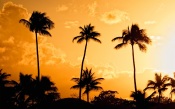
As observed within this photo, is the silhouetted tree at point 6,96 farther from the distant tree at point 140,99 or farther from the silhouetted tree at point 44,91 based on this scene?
the distant tree at point 140,99

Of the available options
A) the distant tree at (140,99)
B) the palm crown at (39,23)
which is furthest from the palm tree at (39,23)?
the distant tree at (140,99)

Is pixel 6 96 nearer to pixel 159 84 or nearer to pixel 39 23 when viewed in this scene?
pixel 39 23

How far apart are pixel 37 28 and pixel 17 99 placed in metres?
15.3

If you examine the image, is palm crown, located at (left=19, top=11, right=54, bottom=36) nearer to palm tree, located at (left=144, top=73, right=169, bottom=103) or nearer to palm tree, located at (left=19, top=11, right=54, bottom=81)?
palm tree, located at (left=19, top=11, right=54, bottom=81)

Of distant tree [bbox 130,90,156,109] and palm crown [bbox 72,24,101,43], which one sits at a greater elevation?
palm crown [bbox 72,24,101,43]

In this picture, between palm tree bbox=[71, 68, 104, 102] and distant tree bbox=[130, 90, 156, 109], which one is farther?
palm tree bbox=[71, 68, 104, 102]

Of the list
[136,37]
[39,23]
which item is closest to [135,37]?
[136,37]

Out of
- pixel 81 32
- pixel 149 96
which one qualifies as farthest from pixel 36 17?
pixel 149 96

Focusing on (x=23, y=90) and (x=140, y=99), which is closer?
(x=140, y=99)

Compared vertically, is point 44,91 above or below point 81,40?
below

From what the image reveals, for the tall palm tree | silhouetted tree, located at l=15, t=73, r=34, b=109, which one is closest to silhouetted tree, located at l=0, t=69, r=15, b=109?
silhouetted tree, located at l=15, t=73, r=34, b=109

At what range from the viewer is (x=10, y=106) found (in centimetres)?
5725

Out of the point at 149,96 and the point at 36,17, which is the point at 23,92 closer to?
the point at 36,17

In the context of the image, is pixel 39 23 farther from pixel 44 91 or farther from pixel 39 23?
pixel 44 91
